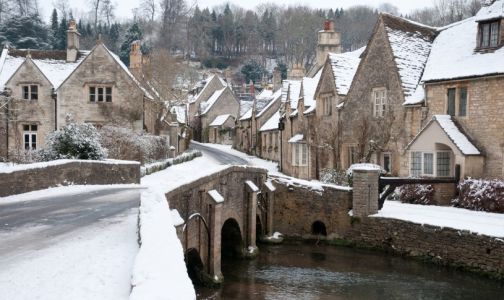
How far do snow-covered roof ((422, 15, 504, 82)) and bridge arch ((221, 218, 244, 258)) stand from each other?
41.2 feet

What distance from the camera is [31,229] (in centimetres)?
1063

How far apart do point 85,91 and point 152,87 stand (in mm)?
6436

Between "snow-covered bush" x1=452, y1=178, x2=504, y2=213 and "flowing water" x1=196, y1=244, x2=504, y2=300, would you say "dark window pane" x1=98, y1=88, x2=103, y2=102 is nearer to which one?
"flowing water" x1=196, y1=244, x2=504, y2=300

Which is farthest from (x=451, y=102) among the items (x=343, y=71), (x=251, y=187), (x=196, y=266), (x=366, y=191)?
(x=196, y=266)

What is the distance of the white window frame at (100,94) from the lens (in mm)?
36281

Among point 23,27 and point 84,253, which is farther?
point 23,27

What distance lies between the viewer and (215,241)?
18.2m

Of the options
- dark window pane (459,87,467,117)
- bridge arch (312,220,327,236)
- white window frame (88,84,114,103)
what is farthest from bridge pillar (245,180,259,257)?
white window frame (88,84,114,103)

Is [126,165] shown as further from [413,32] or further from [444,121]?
[413,32]

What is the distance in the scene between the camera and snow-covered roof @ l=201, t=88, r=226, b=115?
7264 cm

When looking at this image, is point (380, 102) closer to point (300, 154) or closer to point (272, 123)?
point (300, 154)

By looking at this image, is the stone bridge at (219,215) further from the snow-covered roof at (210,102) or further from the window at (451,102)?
the snow-covered roof at (210,102)

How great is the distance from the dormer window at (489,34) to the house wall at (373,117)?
4.59 m

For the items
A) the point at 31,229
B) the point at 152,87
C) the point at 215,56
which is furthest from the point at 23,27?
the point at 31,229
